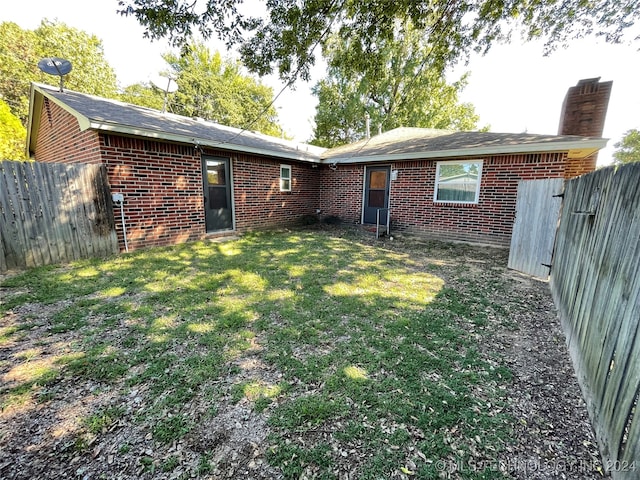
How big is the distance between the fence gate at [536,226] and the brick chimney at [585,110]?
374cm

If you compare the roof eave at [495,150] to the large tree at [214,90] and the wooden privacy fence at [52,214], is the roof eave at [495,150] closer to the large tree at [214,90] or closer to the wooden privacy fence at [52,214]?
the wooden privacy fence at [52,214]

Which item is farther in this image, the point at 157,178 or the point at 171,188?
the point at 171,188

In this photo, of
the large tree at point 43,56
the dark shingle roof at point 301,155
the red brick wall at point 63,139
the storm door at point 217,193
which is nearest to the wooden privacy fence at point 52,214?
the red brick wall at point 63,139

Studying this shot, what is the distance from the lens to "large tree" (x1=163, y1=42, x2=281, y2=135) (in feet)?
76.5

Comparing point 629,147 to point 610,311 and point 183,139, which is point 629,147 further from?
point 183,139

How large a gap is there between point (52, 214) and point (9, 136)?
974 centimetres

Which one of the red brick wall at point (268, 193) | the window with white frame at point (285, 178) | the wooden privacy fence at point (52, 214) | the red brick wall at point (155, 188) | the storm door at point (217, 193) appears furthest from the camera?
the window with white frame at point (285, 178)

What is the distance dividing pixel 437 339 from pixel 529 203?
386 centimetres

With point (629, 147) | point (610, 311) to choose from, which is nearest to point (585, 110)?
point (610, 311)

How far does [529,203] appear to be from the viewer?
5.02m

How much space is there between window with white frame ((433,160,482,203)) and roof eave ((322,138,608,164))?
0.38 metres

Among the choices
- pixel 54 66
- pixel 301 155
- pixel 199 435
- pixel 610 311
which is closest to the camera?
pixel 199 435

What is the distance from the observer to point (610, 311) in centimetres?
183

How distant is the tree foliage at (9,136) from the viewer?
990 cm
